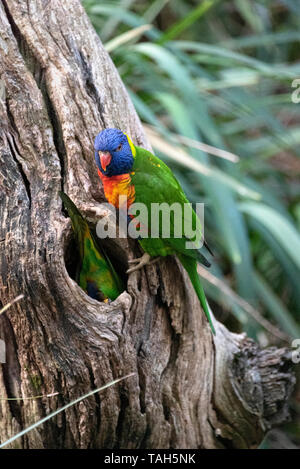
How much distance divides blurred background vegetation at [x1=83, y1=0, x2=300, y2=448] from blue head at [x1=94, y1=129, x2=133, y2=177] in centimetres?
56

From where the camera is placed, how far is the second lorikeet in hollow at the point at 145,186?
57.1 inches

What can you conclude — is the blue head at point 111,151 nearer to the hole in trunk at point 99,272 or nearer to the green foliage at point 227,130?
the hole in trunk at point 99,272

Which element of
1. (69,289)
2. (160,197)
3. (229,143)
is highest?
(229,143)

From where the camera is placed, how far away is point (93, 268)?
1.50 m

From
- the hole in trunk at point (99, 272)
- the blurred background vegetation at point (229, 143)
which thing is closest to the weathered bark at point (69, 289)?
the hole in trunk at point (99, 272)

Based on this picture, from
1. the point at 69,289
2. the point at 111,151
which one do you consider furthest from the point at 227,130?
the point at 69,289

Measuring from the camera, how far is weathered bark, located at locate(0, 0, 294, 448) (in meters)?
1.37

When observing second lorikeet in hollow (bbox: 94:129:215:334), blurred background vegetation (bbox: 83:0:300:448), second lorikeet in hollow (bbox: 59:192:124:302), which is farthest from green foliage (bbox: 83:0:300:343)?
second lorikeet in hollow (bbox: 59:192:124:302)

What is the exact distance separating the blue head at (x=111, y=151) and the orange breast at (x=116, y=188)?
0.06 feet

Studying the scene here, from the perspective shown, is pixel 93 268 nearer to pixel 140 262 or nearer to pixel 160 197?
pixel 140 262

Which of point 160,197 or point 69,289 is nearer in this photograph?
point 69,289

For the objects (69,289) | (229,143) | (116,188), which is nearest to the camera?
(69,289)

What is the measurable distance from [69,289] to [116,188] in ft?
1.03

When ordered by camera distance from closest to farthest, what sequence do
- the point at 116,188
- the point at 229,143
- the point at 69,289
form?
the point at 69,289 → the point at 116,188 → the point at 229,143
